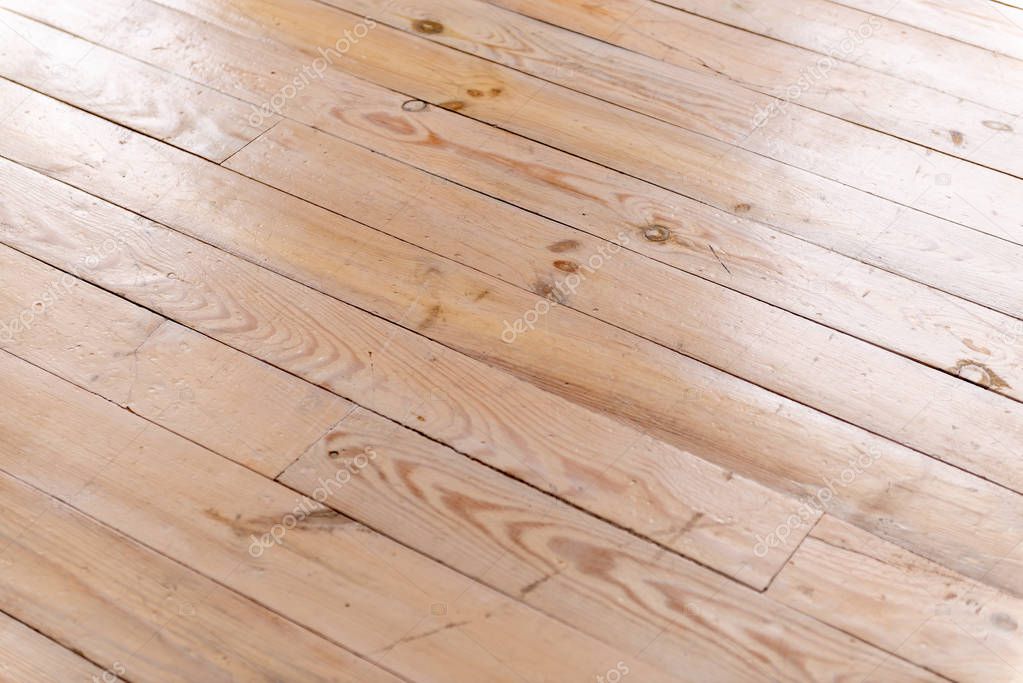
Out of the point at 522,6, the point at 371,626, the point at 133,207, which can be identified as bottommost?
the point at 371,626

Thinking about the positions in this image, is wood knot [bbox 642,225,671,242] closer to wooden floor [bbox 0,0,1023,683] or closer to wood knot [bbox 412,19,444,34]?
wooden floor [bbox 0,0,1023,683]

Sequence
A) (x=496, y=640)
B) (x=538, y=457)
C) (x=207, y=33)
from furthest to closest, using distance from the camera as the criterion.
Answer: (x=207, y=33), (x=538, y=457), (x=496, y=640)

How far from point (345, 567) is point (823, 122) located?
3.48 ft

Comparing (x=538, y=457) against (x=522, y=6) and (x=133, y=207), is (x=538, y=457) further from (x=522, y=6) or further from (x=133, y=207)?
(x=522, y=6)

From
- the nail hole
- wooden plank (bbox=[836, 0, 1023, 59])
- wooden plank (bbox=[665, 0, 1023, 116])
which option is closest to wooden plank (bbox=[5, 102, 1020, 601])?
the nail hole

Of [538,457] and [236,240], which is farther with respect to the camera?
[236,240]

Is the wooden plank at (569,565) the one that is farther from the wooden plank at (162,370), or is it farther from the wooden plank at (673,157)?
the wooden plank at (673,157)

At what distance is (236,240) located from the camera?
168 cm

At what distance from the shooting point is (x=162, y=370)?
151cm

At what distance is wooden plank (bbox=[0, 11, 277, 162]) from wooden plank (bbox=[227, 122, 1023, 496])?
2.8 inches

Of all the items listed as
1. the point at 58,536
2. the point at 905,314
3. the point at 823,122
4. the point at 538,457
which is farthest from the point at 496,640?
the point at 823,122

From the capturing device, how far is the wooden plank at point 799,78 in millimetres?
1842

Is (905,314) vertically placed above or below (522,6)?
below

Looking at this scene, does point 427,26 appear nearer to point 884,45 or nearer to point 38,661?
point 884,45
